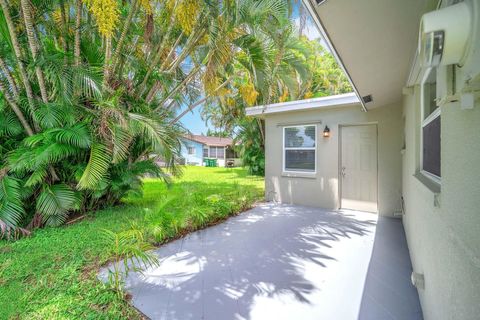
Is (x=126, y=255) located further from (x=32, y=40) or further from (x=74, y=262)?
(x=32, y=40)

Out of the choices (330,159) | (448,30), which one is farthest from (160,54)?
(448,30)

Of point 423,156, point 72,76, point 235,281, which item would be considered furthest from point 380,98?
point 72,76

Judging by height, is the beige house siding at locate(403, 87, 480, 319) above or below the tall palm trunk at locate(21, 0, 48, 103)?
below

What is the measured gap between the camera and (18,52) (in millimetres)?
4398

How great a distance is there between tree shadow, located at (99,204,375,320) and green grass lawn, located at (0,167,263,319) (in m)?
0.31

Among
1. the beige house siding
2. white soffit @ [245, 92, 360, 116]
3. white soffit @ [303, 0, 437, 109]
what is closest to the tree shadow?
the beige house siding

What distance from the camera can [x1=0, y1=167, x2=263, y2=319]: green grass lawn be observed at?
99.5 inches

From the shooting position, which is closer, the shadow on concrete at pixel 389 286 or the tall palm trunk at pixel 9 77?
the shadow on concrete at pixel 389 286

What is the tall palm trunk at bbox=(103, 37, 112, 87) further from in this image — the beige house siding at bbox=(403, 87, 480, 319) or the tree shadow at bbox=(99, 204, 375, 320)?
the beige house siding at bbox=(403, 87, 480, 319)

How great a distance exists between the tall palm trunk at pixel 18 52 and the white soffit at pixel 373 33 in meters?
5.27

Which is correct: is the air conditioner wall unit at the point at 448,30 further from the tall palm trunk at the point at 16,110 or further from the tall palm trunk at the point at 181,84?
the tall palm trunk at the point at 16,110

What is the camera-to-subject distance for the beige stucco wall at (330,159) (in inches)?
231

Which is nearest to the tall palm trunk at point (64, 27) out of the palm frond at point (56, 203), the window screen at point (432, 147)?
the palm frond at point (56, 203)

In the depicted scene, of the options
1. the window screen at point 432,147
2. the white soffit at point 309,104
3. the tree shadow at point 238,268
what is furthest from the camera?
the white soffit at point 309,104
